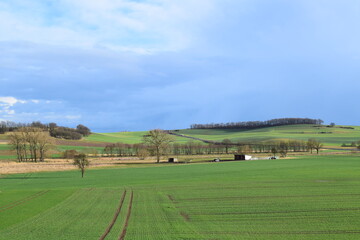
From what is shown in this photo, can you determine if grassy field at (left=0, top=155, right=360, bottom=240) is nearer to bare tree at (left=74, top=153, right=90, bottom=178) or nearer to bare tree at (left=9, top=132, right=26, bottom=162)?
bare tree at (left=74, top=153, right=90, bottom=178)

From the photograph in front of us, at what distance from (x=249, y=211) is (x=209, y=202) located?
441 centimetres

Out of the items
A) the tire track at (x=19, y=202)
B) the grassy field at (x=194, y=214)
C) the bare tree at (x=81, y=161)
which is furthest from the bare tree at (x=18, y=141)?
the grassy field at (x=194, y=214)

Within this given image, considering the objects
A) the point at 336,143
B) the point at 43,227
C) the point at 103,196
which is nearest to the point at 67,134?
the point at 336,143

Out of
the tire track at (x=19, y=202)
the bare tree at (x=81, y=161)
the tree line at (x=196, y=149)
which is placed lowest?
the tire track at (x=19, y=202)

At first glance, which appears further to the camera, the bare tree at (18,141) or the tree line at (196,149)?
the tree line at (196,149)

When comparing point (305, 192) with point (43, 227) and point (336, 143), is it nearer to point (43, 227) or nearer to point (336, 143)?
point (43, 227)

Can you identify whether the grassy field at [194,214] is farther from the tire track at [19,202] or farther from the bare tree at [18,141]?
the bare tree at [18,141]

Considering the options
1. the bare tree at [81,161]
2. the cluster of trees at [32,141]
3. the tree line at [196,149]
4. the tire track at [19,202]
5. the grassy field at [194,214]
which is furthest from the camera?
the tree line at [196,149]

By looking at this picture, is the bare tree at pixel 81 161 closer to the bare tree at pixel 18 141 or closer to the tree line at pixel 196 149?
the tree line at pixel 196 149

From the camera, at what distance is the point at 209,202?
26.1m

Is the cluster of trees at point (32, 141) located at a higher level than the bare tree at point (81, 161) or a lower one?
higher

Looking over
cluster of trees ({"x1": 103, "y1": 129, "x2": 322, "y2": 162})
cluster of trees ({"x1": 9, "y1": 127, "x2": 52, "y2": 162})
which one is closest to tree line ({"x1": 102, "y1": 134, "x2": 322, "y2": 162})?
cluster of trees ({"x1": 103, "y1": 129, "x2": 322, "y2": 162})

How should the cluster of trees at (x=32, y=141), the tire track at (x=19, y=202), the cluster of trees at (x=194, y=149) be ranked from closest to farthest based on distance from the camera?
the tire track at (x=19, y=202) → the cluster of trees at (x=32, y=141) → the cluster of trees at (x=194, y=149)

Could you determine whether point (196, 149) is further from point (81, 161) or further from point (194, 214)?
point (194, 214)
